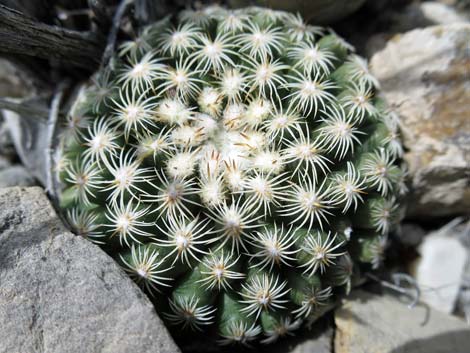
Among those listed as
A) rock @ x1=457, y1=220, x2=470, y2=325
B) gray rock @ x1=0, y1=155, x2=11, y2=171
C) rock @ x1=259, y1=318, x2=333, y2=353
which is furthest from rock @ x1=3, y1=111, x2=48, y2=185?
rock @ x1=457, y1=220, x2=470, y2=325

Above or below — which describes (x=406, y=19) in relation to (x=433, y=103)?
above

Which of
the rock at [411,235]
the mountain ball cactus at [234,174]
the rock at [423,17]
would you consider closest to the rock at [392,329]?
the mountain ball cactus at [234,174]

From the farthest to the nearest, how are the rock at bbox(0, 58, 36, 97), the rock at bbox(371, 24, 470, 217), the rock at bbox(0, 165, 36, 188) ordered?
the rock at bbox(0, 58, 36, 97) → the rock at bbox(0, 165, 36, 188) → the rock at bbox(371, 24, 470, 217)

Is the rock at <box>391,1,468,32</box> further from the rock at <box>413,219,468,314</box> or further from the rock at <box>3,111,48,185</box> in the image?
the rock at <box>3,111,48,185</box>

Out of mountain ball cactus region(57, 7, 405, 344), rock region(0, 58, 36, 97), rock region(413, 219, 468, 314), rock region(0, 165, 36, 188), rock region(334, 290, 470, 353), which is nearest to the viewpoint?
mountain ball cactus region(57, 7, 405, 344)

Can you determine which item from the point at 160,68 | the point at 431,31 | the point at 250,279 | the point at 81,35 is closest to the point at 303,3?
the point at 431,31

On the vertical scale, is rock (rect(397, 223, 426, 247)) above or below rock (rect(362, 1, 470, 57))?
below

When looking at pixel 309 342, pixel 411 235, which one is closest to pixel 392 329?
pixel 309 342

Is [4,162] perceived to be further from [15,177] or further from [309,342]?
[309,342]
